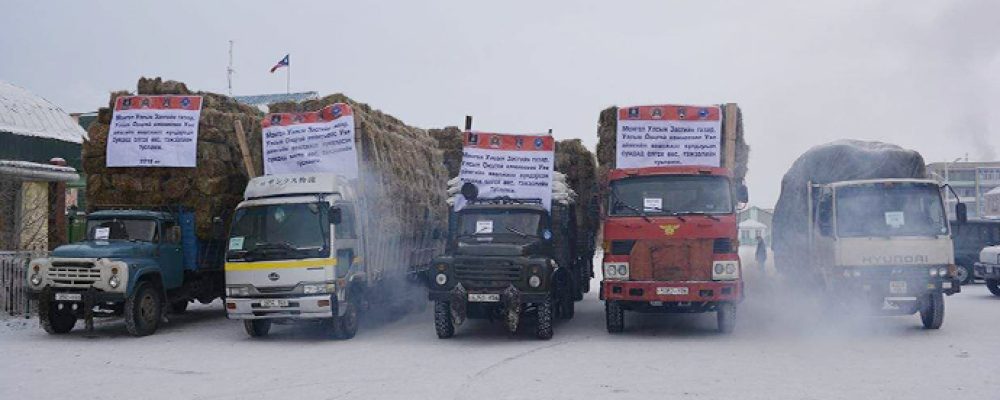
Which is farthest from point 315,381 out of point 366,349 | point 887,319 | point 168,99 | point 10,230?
point 10,230

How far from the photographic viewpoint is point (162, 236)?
15.2 m

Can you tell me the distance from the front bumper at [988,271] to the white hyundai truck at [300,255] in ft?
52.2

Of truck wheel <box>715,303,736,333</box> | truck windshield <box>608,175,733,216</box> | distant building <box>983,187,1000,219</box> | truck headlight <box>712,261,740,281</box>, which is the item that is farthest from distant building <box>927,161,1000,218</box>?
truck headlight <box>712,261,740,281</box>

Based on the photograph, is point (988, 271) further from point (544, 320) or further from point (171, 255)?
point (171, 255)

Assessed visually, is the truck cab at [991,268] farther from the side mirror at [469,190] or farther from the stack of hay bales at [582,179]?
the side mirror at [469,190]

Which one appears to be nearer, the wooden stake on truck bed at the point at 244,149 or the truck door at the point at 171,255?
the truck door at the point at 171,255

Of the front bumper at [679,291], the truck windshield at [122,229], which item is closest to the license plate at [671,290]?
the front bumper at [679,291]

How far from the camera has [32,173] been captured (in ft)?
70.9

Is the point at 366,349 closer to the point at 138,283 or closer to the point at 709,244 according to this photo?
the point at 138,283

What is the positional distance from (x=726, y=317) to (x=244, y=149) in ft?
32.7

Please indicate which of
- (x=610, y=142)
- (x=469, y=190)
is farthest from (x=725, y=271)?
(x=469, y=190)

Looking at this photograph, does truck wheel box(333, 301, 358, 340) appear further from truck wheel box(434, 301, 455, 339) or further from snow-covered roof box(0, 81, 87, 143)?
snow-covered roof box(0, 81, 87, 143)

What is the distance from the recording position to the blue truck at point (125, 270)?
13.8 m

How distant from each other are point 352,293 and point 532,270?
337 cm
